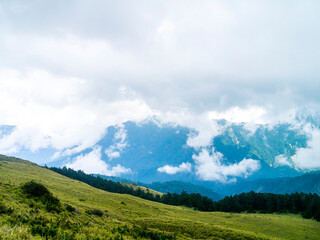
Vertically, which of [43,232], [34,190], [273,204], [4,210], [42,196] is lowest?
[43,232]

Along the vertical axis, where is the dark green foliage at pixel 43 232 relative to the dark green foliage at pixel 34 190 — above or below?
below

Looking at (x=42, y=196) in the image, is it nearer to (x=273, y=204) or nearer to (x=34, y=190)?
(x=34, y=190)

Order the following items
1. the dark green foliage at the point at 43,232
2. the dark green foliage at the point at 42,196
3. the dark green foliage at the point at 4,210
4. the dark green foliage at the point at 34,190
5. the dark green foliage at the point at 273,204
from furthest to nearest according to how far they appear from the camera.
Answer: the dark green foliage at the point at 273,204 < the dark green foliage at the point at 34,190 < the dark green foliage at the point at 42,196 < the dark green foliage at the point at 4,210 < the dark green foliage at the point at 43,232

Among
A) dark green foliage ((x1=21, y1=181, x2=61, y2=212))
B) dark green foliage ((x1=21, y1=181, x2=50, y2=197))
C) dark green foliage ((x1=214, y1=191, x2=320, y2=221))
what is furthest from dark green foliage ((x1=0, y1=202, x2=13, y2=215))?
dark green foliage ((x1=214, y1=191, x2=320, y2=221))

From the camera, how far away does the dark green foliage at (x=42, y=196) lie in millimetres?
23797

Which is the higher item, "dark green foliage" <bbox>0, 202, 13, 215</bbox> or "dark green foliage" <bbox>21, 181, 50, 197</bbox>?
"dark green foliage" <bbox>21, 181, 50, 197</bbox>

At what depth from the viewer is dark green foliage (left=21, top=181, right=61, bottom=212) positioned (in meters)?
→ 23.8

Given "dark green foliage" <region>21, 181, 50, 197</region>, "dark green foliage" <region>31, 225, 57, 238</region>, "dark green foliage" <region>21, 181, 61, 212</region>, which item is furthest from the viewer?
"dark green foliage" <region>21, 181, 50, 197</region>

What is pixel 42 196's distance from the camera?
2636 centimetres

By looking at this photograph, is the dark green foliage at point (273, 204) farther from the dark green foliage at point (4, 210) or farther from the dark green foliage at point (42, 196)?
the dark green foliage at point (4, 210)

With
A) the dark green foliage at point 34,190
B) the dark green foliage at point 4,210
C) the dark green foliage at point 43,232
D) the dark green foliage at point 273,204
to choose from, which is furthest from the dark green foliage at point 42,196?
the dark green foliage at point 273,204

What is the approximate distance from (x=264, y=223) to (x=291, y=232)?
9450 millimetres

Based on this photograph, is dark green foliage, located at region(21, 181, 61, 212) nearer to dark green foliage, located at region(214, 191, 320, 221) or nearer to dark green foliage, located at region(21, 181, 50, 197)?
dark green foliage, located at region(21, 181, 50, 197)

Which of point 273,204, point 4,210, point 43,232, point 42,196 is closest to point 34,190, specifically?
point 42,196
